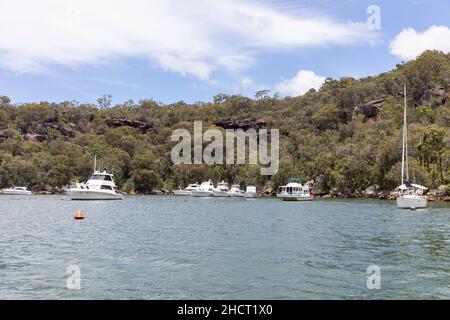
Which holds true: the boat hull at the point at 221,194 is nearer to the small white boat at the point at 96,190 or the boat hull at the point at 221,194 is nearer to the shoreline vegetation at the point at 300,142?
Answer: the shoreline vegetation at the point at 300,142

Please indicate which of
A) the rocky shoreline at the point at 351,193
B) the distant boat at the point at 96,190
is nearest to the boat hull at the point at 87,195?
the distant boat at the point at 96,190

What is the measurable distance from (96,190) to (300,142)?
81.2 metres

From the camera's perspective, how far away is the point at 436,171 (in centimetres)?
9619

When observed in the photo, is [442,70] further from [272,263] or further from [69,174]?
[272,263]

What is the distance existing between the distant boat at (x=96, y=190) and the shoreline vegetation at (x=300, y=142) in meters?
47.0

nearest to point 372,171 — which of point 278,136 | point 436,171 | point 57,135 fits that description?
point 436,171

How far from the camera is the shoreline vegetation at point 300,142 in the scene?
10306cm

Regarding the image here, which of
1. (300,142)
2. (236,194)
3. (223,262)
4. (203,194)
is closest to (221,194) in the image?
(236,194)

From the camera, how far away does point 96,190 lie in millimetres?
83188

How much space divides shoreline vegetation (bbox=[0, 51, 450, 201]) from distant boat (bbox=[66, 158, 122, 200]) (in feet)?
154

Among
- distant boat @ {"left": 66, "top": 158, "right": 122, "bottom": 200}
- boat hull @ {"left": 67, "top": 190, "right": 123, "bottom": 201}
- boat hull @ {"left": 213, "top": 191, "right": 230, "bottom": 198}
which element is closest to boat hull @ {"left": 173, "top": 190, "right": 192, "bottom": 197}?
boat hull @ {"left": 213, "top": 191, "right": 230, "bottom": 198}

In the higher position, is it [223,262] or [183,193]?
[183,193]

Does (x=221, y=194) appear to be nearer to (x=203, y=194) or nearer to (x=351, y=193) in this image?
(x=203, y=194)

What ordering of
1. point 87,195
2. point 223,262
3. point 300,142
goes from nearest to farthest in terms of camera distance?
point 223,262, point 87,195, point 300,142
